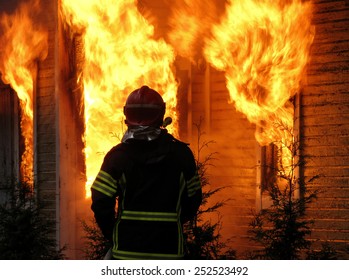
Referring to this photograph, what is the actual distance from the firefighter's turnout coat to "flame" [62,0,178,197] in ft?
16.5

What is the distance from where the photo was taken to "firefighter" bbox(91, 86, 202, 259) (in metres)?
4.21

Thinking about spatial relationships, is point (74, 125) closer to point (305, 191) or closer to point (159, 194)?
point (305, 191)

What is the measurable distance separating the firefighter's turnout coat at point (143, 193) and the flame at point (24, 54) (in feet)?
19.2

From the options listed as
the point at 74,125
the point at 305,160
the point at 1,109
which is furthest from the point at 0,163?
the point at 305,160

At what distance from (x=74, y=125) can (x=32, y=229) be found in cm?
300

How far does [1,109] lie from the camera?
36.2 feet

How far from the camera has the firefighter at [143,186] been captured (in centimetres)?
421

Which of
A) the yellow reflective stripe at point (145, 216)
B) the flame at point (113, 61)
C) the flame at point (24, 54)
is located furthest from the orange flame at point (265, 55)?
the yellow reflective stripe at point (145, 216)

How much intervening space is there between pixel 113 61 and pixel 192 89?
1.40 m

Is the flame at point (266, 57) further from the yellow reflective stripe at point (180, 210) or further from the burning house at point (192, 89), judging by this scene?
the yellow reflective stripe at point (180, 210)

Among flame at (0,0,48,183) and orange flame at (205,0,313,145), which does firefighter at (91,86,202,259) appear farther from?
flame at (0,0,48,183)

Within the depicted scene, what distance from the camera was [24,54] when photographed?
33.2 feet

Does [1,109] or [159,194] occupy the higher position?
[1,109]
